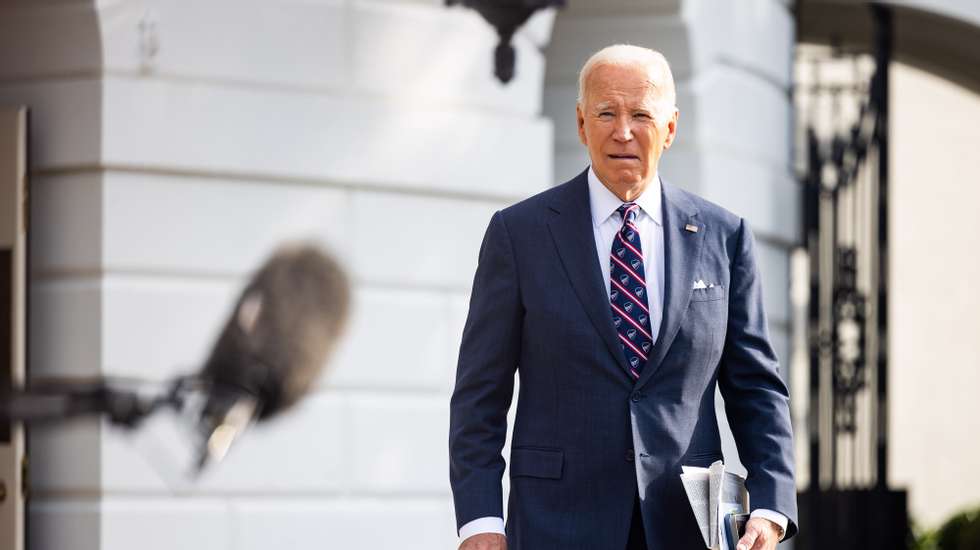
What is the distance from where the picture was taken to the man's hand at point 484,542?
3525mm

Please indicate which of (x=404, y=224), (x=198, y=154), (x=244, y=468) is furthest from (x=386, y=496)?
(x=198, y=154)

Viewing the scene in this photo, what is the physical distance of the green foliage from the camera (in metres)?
11.9

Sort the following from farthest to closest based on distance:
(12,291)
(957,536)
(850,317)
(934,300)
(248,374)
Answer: (934,300) → (957,536) → (850,317) → (248,374) → (12,291)

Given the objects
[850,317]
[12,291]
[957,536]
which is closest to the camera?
[12,291]

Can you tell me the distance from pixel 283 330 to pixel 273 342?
62 mm

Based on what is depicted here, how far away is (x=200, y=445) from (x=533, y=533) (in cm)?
288

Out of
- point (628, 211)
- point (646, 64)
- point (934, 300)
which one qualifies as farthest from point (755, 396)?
point (934, 300)

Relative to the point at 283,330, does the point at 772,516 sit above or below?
below

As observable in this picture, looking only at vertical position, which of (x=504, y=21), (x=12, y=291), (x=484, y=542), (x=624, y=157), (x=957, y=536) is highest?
(x=504, y=21)

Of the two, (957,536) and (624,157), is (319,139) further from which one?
(957,536)

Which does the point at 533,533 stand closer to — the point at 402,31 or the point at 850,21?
the point at 402,31

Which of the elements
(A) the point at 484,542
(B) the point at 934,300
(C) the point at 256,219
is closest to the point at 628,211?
(A) the point at 484,542

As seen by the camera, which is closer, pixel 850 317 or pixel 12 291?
pixel 12 291

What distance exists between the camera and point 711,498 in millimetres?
3482
